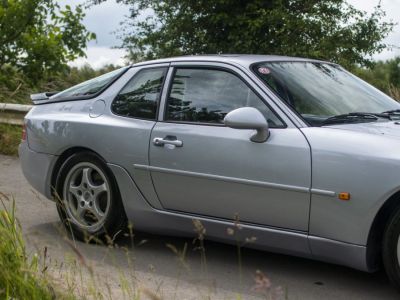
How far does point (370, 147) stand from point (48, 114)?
10.1 feet

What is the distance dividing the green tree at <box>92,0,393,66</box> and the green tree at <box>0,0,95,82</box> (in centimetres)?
203

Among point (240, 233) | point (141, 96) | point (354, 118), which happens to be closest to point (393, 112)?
point (354, 118)

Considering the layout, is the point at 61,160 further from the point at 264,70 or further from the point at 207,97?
the point at 264,70

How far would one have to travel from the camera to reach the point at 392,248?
4.75 meters

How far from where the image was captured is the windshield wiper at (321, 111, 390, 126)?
5324mm

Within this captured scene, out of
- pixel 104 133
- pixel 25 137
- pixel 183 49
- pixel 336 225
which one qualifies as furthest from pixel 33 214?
pixel 183 49

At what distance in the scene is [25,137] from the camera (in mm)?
6992

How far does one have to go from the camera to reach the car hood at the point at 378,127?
4984 millimetres

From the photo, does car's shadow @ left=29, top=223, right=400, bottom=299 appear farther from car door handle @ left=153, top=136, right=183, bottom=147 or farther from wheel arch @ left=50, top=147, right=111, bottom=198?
car door handle @ left=153, top=136, right=183, bottom=147

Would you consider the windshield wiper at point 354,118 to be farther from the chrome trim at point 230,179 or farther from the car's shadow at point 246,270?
the car's shadow at point 246,270

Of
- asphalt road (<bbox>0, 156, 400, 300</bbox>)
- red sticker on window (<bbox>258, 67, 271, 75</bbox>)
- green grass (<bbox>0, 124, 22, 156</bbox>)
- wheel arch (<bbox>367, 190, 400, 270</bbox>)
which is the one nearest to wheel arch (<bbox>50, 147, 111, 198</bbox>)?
asphalt road (<bbox>0, 156, 400, 300</bbox>)

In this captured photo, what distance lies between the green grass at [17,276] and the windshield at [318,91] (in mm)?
2062

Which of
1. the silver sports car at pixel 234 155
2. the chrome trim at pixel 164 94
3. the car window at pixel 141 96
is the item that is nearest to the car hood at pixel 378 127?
the silver sports car at pixel 234 155

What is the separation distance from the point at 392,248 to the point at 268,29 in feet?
36.7
